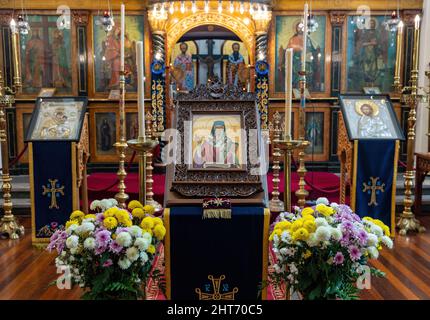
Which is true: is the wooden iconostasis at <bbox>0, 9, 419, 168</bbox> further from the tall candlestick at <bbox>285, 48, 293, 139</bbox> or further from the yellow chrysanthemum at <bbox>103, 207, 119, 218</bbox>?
the yellow chrysanthemum at <bbox>103, 207, 119, 218</bbox>

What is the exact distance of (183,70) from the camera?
11523 mm

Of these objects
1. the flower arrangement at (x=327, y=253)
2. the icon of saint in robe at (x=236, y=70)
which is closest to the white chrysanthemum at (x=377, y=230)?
the flower arrangement at (x=327, y=253)

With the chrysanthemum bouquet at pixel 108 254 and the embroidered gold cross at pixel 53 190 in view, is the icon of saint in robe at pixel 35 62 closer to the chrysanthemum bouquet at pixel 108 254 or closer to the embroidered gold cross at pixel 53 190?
the embroidered gold cross at pixel 53 190

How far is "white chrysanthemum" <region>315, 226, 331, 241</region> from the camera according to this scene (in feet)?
7.66

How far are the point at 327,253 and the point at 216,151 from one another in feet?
4.09

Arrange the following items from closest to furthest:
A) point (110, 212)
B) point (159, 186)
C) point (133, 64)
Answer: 1. point (110, 212)
2. point (159, 186)
3. point (133, 64)

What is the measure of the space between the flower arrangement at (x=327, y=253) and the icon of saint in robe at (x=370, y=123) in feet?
9.81

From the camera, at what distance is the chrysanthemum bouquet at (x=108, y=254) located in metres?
2.36

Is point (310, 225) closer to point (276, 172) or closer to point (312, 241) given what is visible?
point (312, 241)

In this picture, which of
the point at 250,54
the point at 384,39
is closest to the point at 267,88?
the point at 250,54

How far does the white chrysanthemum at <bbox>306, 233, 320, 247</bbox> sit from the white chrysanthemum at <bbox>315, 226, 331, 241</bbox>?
0.02 metres

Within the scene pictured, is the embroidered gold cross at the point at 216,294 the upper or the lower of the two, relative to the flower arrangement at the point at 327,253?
lower

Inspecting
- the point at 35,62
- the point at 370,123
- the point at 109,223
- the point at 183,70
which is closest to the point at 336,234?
the point at 109,223
